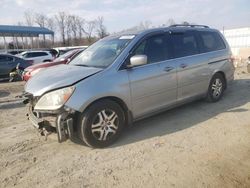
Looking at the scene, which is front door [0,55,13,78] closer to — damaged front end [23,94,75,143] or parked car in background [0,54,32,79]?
parked car in background [0,54,32,79]

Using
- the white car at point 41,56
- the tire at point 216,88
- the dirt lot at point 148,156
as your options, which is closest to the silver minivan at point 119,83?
the tire at point 216,88

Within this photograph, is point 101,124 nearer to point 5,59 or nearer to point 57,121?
point 57,121

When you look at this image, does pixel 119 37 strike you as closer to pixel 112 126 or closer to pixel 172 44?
pixel 172 44

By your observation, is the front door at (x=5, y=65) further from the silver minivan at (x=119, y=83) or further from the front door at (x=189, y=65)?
the front door at (x=189, y=65)

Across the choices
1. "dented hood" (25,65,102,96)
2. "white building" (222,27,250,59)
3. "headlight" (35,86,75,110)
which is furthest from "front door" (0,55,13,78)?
"white building" (222,27,250,59)

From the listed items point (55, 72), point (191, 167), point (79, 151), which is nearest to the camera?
point (191, 167)

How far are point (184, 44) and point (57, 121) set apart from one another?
325 cm

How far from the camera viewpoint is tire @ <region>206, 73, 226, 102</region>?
21.5 ft

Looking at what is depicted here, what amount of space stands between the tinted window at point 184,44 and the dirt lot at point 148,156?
1.34 metres

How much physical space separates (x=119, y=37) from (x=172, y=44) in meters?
1.09

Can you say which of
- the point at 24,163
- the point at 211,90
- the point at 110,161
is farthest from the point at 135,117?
the point at 211,90

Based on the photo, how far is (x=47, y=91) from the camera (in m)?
4.14

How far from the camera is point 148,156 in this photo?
159 inches

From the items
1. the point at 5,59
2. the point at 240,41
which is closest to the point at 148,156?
the point at 5,59
